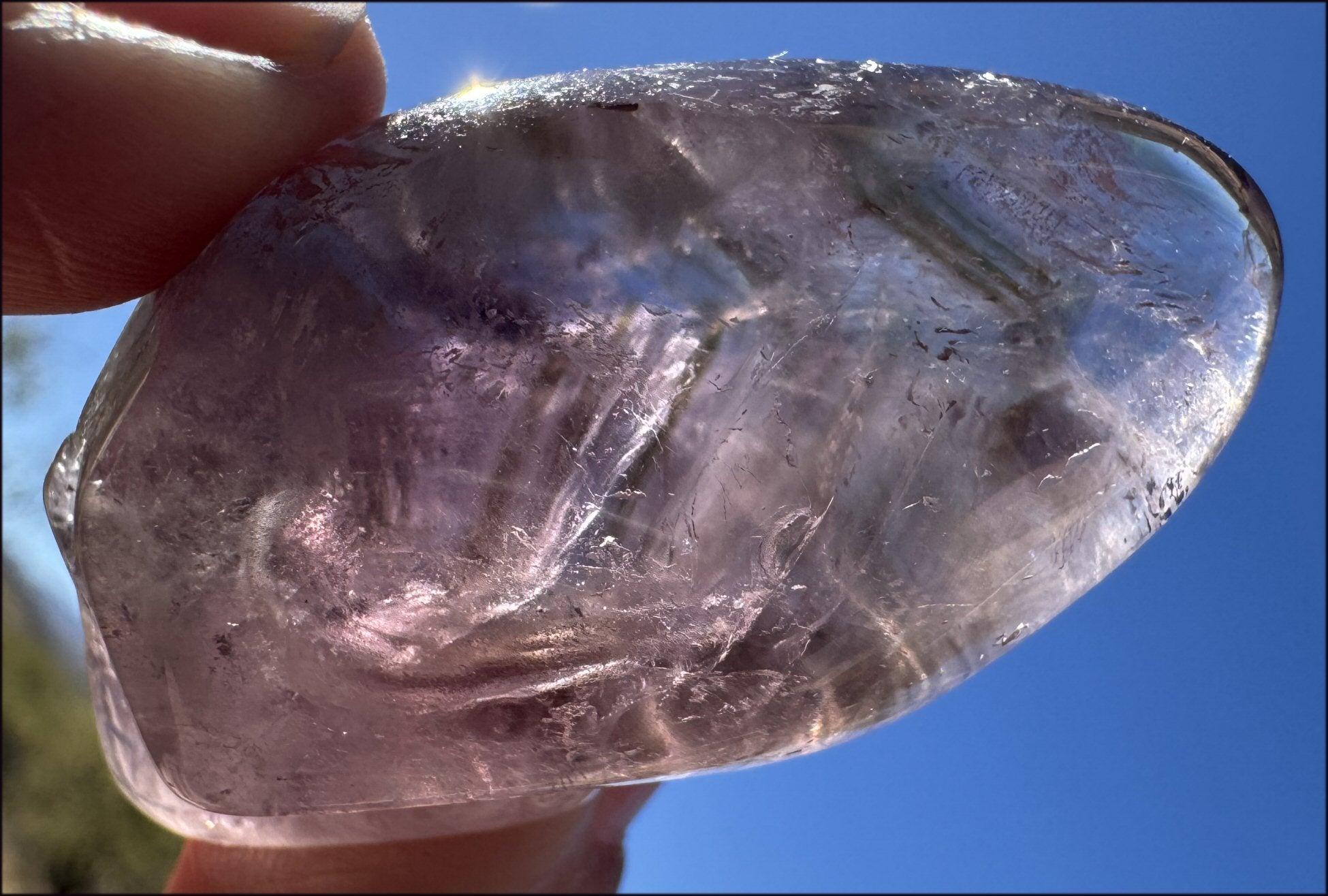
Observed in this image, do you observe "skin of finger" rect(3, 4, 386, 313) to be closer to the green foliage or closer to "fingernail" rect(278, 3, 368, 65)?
"fingernail" rect(278, 3, 368, 65)

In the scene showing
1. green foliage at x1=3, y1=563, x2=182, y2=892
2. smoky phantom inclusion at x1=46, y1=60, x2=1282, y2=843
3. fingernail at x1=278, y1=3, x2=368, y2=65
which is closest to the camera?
smoky phantom inclusion at x1=46, y1=60, x2=1282, y2=843

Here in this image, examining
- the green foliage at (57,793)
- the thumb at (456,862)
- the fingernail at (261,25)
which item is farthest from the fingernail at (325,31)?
the green foliage at (57,793)

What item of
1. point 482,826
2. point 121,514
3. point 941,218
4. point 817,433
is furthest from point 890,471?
point 482,826

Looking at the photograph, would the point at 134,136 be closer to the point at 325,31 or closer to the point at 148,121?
the point at 148,121

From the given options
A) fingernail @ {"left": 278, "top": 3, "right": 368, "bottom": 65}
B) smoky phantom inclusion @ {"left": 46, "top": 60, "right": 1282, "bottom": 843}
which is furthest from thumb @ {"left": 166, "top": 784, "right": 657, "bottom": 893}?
fingernail @ {"left": 278, "top": 3, "right": 368, "bottom": 65}

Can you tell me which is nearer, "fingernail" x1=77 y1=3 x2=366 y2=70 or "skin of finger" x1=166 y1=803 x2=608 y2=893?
"fingernail" x1=77 y1=3 x2=366 y2=70

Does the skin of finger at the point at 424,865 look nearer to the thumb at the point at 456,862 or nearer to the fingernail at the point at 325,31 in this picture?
the thumb at the point at 456,862

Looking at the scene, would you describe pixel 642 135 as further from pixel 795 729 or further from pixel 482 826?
pixel 482 826
